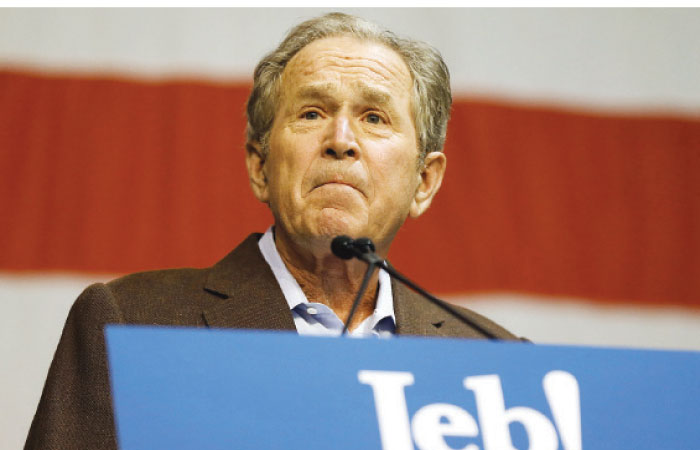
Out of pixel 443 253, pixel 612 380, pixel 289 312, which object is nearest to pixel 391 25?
pixel 443 253

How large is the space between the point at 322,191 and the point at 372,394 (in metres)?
0.65

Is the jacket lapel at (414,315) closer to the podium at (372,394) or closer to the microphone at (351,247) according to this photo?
the microphone at (351,247)

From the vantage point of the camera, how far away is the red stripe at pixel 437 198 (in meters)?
2.29

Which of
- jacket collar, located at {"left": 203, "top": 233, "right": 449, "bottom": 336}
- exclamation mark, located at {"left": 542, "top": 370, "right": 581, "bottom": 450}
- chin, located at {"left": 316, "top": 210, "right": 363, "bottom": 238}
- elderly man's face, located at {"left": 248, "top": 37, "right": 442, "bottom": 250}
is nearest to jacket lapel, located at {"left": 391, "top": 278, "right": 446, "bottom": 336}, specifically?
jacket collar, located at {"left": 203, "top": 233, "right": 449, "bottom": 336}

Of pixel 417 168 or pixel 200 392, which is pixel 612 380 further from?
pixel 417 168

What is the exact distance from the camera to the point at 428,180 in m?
1.74

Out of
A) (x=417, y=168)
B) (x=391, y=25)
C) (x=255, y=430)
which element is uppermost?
(x=391, y=25)

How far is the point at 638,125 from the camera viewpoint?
2650 millimetres

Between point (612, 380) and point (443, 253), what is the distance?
157 cm

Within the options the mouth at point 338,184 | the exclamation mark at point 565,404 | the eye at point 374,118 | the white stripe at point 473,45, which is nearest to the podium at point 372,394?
the exclamation mark at point 565,404

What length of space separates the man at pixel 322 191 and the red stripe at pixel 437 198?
72 cm

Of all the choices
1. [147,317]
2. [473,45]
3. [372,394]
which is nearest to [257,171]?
[147,317]

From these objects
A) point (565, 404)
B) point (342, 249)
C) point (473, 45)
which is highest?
point (473, 45)

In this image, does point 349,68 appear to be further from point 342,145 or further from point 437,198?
point 437,198
